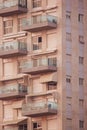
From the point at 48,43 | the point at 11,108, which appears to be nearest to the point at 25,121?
the point at 11,108

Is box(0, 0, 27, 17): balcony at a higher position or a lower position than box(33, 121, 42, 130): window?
higher

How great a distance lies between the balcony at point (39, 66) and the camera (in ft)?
257

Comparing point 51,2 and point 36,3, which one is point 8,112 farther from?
point 51,2

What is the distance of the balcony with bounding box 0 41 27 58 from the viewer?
81.0 meters

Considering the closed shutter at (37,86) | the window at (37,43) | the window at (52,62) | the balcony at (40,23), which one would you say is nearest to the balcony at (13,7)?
the balcony at (40,23)

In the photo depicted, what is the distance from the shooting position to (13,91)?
80812 mm

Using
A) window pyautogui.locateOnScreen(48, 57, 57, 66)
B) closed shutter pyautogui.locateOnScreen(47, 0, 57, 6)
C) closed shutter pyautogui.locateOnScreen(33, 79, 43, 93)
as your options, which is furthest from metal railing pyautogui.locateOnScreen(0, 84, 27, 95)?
closed shutter pyautogui.locateOnScreen(47, 0, 57, 6)

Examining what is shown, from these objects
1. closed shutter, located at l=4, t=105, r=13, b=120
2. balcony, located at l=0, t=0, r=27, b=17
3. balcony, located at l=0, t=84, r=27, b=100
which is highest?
balcony, located at l=0, t=0, r=27, b=17

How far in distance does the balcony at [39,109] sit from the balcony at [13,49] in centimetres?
514

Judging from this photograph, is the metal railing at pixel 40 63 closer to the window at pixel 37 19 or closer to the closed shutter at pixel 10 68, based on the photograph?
the closed shutter at pixel 10 68

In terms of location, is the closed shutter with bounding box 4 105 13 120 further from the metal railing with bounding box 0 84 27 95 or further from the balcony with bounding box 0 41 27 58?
the balcony with bounding box 0 41 27 58

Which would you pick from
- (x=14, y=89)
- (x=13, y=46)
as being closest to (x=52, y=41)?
(x=13, y=46)

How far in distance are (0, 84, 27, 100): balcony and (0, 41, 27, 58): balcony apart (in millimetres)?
2997

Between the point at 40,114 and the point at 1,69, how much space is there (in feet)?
24.8
